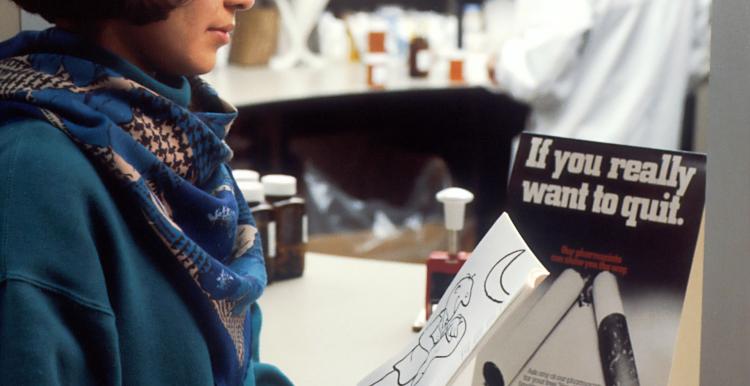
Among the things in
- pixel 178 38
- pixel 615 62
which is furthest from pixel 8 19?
pixel 615 62

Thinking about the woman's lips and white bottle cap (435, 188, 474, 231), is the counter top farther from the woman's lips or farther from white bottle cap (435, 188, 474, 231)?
the woman's lips

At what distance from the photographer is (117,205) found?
962 millimetres

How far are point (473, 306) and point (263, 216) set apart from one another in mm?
743

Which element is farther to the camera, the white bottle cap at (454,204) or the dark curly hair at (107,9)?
the white bottle cap at (454,204)

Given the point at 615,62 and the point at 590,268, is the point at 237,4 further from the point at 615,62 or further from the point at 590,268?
the point at 615,62

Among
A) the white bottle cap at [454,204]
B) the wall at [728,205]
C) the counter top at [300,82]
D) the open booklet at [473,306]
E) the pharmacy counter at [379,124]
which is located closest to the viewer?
the open booklet at [473,306]

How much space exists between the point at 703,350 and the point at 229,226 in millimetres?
487

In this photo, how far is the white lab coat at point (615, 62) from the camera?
2.93 m

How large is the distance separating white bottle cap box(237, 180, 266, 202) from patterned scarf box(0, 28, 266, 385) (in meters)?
0.48

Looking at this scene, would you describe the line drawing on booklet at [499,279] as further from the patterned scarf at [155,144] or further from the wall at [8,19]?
the wall at [8,19]

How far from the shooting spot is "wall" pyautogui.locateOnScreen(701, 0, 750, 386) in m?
0.98

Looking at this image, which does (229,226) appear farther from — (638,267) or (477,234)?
(477,234)

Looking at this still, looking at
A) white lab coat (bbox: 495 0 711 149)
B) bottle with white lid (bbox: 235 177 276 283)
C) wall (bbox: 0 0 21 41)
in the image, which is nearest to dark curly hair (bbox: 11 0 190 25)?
wall (bbox: 0 0 21 41)

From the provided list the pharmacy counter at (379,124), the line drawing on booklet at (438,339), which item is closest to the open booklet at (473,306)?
the line drawing on booklet at (438,339)
